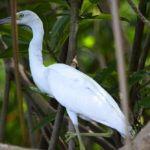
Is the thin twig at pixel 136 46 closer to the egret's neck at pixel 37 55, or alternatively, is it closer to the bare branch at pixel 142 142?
the egret's neck at pixel 37 55

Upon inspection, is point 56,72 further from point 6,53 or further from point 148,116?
point 148,116

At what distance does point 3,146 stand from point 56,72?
3.76 ft

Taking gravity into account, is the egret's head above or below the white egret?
above

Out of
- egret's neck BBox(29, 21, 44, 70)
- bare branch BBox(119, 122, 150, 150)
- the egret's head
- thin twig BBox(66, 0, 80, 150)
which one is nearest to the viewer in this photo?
bare branch BBox(119, 122, 150, 150)

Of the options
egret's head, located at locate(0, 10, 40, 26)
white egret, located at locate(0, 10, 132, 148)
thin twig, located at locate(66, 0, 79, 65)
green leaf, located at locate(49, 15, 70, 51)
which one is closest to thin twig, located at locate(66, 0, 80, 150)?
thin twig, located at locate(66, 0, 79, 65)

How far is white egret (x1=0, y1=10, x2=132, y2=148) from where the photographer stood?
7.77 ft

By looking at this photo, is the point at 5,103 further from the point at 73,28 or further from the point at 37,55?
the point at 73,28

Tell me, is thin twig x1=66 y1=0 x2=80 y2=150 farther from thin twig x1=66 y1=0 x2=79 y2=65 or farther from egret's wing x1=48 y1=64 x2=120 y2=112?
egret's wing x1=48 y1=64 x2=120 y2=112

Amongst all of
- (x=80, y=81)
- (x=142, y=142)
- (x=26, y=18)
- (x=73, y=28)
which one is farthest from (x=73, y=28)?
(x=142, y=142)

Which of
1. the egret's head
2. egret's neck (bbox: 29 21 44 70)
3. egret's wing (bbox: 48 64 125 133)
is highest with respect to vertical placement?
the egret's head

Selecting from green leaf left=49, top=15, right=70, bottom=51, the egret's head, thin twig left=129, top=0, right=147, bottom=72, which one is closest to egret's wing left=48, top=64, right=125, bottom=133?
green leaf left=49, top=15, right=70, bottom=51

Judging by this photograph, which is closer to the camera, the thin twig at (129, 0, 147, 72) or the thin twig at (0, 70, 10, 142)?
the thin twig at (129, 0, 147, 72)

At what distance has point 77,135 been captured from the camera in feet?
8.01

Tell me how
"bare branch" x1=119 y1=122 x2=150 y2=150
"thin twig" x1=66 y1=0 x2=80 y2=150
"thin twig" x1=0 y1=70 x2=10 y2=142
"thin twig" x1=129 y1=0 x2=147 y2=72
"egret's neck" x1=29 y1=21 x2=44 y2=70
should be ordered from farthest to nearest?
"thin twig" x1=0 y1=70 x2=10 y2=142 < "thin twig" x1=129 y1=0 x2=147 y2=72 < "egret's neck" x1=29 y1=21 x2=44 y2=70 < "thin twig" x1=66 y1=0 x2=80 y2=150 < "bare branch" x1=119 y1=122 x2=150 y2=150
